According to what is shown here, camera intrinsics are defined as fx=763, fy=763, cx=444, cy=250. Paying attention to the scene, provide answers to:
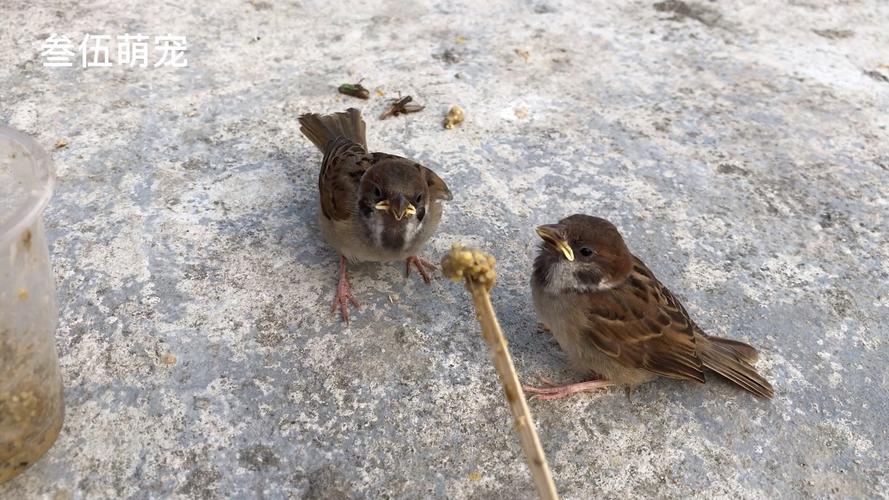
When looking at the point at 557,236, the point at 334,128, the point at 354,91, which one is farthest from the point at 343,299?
the point at 354,91

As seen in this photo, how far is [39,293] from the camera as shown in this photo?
214 centimetres

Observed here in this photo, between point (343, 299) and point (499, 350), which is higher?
point (499, 350)

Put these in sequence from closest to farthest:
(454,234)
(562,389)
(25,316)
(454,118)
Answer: (25,316)
(562,389)
(454,234)
(454,118)

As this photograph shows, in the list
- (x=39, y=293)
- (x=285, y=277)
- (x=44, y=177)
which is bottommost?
(x=285, y=277)

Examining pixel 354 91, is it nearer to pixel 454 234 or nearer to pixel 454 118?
pixel 454 118

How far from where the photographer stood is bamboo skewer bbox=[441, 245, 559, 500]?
1.69m

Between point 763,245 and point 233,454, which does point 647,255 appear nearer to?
point 763,245

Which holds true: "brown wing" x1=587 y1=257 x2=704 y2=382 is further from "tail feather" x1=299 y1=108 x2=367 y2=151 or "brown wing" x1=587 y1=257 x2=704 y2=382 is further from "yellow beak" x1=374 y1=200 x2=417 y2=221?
"tail feather" x1=299 y1=108 x2=367 y2=151

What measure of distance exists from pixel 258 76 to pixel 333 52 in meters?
Answer: 0.53

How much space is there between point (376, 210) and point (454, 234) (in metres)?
0.57

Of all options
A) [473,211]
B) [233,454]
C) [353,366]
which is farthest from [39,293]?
[473,211]

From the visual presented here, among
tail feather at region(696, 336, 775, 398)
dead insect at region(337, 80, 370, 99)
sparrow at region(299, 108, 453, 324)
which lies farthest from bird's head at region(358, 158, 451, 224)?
dead insect at region(337, 80, 370, 99)

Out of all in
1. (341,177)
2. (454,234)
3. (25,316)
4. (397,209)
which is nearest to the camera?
(25,316)

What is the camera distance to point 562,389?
2.74 meters
